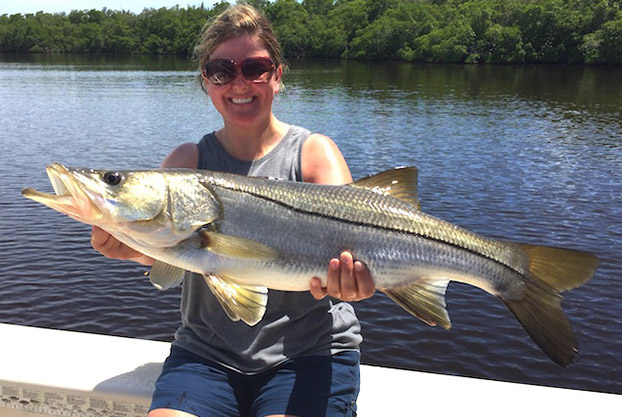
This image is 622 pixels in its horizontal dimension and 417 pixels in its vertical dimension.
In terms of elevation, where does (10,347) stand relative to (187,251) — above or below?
below

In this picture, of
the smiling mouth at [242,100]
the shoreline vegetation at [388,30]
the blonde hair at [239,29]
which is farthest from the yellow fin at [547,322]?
the shoreline vegetation at [388,30]

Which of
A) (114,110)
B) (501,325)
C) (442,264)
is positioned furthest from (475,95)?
(442,264)

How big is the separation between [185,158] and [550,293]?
237cm

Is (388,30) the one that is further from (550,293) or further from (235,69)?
(550,293)

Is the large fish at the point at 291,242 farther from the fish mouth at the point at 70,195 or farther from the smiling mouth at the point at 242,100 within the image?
the smiling mouth at the point at 242,100

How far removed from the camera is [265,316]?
3.38 m

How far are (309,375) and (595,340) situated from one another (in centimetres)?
859

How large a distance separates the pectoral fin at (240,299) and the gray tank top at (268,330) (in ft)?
0.83

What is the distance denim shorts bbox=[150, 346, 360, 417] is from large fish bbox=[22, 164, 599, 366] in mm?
419

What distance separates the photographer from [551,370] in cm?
951

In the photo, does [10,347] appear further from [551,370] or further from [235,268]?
[551,370]

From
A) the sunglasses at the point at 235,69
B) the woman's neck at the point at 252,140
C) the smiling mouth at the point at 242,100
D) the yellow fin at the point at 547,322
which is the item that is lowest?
the yellow fin at the point at 547,322

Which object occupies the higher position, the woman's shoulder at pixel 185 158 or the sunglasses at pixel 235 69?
the sunglasses at pixel 235 69

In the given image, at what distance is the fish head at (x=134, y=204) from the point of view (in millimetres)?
3107
